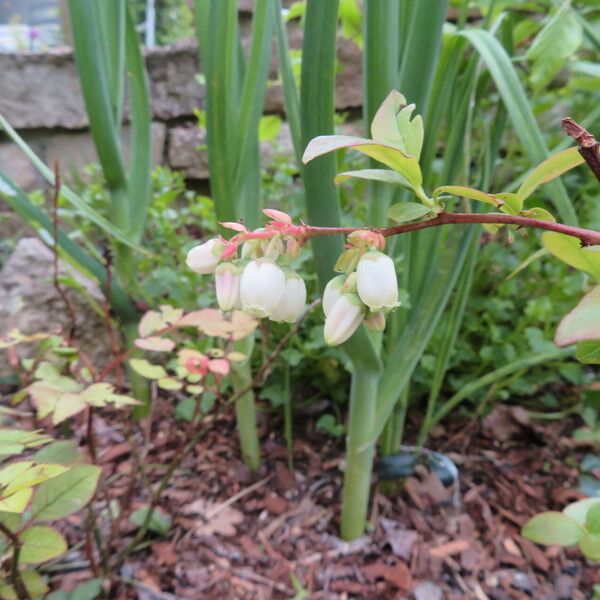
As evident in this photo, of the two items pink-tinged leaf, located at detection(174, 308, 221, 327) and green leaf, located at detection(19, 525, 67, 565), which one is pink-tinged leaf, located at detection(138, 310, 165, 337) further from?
green leaf, located at detection(19, 525, 67, 565)

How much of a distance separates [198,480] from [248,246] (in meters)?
0.75

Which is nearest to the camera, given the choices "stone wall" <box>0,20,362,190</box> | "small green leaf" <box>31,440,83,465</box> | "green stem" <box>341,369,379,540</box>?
"small green leaf" <box>31,440,83,465</box>

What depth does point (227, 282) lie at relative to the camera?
38 centimetres

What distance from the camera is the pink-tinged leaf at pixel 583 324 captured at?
0.25 meters

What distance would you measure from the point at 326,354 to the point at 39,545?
1.76 feet

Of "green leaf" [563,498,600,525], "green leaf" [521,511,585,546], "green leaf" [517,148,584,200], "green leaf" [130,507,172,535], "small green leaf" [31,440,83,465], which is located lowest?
"green leaf" [130,507,172,535]

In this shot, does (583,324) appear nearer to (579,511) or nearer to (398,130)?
(398,130)

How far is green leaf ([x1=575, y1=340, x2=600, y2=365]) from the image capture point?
1.14 ft

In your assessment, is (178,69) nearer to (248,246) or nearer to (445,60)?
(445,60)

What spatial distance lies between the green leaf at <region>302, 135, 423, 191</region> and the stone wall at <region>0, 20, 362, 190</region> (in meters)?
1.57

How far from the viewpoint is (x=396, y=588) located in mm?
778

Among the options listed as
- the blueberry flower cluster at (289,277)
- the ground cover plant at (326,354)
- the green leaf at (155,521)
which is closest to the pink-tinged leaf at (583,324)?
the ground cover plant at (326,354)

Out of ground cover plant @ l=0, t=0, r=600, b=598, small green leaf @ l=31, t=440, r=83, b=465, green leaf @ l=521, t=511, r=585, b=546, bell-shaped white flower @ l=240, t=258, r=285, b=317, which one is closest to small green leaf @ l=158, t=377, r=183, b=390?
ground cover plant @ l=0, t=0, r=600, b=598

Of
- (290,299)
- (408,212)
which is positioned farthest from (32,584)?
(408,212)
